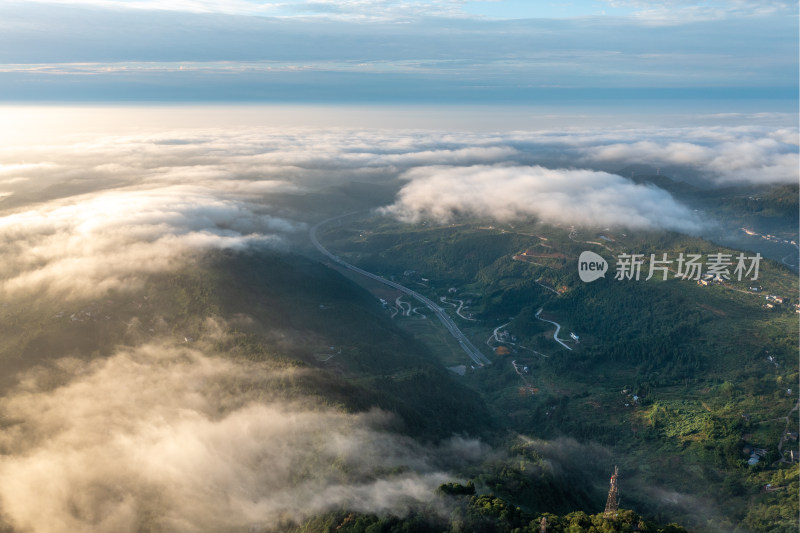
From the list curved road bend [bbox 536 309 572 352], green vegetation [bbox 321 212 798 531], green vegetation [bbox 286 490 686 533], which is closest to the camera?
green vegetation [bbox 286 490 686 533]

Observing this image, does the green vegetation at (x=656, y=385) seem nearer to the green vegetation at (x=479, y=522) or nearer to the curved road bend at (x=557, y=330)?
the curved road bend at (x=557, y=330)

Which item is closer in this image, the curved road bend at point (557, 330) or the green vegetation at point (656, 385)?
the green vegetation at point (656, 385)

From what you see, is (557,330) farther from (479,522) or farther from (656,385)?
(479,522)

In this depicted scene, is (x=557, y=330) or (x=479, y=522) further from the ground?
(x=479, y=522)

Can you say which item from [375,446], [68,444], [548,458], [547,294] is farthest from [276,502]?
[547,294]

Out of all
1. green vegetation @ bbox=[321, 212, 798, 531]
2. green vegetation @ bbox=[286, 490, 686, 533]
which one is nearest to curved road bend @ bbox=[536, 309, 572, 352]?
green vegetation @ bbox=[321, 212, 798, 531]

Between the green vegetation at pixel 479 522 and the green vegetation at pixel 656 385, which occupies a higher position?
the green vegetation at pixel 479 522

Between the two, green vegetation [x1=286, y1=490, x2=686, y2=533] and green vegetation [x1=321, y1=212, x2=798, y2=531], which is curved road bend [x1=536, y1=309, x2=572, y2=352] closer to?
green vegetation [x1=321, y1=212, x2=798, y2=531]

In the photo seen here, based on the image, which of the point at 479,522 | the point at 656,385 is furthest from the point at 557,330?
the point at 479,522

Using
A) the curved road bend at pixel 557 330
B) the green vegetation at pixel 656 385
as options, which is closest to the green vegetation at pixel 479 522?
the green vegetation at pixel 656 385

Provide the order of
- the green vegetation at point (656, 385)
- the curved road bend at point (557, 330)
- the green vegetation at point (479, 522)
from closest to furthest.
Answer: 1. the green vegetation at point (479, 522)
2. the green vegetation at point (656, 385)
3. the curved road bend at point (557, 330)

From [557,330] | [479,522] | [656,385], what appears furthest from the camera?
[557,330]

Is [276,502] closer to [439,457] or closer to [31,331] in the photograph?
[439,457]
